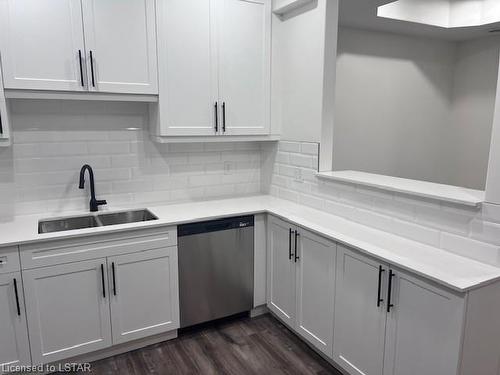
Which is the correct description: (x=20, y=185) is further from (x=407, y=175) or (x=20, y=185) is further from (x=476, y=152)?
(x=476, y=152)

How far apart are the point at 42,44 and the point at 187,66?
91 centimetres

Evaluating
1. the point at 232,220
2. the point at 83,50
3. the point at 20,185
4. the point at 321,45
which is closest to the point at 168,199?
the point at 232,220

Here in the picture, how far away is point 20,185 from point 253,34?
2036mm

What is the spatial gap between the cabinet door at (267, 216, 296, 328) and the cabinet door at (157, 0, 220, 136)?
0.94 meters

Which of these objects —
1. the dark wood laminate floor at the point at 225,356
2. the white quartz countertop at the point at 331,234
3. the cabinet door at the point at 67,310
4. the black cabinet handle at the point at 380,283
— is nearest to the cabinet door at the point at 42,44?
the white quartz countertop at the point at 331,234

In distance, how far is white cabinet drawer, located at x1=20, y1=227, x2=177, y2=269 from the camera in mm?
2082

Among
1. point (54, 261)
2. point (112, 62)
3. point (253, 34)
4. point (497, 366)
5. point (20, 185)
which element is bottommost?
point (497, 366)

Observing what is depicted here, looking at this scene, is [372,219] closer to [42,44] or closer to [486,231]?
[486,231]

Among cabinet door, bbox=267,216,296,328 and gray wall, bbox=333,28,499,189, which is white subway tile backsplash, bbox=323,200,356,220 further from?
gray wall, bbox=333,28,499,189

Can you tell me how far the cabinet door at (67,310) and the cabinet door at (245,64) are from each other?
1.43 metres

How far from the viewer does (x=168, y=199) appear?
3.02m

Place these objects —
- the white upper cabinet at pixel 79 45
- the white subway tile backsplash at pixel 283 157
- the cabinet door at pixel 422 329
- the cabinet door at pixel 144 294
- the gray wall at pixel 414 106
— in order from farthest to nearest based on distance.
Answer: the gray wall at pixel 414 106
the white subway tile backsplash at pixel 283 157
the cabinet door at pixel 144 294
the white upper cabinet at pixel 79 45
the cabinet door at pixel 422 329

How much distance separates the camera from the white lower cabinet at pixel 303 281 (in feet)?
7.32

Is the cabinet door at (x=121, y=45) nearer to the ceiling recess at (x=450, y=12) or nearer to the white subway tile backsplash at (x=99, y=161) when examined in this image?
the white subway tile backsplash at (x=99, y=161)
